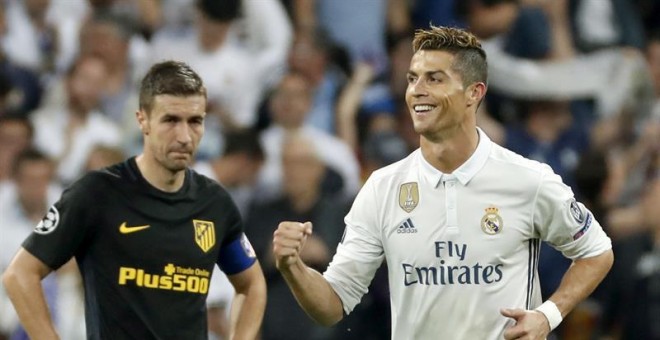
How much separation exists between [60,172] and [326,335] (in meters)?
2.33

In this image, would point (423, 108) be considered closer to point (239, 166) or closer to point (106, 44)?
point (239, 166)

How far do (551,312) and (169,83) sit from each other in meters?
1.90

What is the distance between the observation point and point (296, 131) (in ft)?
32.7

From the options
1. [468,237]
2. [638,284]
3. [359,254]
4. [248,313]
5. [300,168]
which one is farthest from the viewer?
[300,168]

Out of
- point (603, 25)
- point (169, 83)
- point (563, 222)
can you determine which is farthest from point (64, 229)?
point (603, 25)

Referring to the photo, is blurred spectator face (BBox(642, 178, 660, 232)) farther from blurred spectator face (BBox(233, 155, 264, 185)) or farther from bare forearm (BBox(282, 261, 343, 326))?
bare forearm (BBox(282, 261, 343, 326))

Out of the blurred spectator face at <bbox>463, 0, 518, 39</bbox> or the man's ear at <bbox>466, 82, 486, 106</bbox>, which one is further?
the blurred spectator face at <bbox>463, 0, 518, 39</bbox>

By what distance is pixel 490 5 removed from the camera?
10.4 m

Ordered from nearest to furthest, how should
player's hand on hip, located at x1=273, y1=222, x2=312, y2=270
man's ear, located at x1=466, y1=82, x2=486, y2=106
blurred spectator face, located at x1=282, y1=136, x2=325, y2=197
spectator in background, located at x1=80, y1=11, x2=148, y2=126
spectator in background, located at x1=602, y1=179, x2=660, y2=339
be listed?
player's hand on hip, located at x1=273, y1=222, x2=312, y2=270 < man's ear, located at x1=466, y1=82, x2=486, y2=106 < spectator in background, located at x1=602, y1=179, x2=660, y2=339 < blurred spectator face, located at x1=282, y1=136, x2=325, y2=197 < spectator in background, located at x1=80, y1=11, x2=148, y2=126

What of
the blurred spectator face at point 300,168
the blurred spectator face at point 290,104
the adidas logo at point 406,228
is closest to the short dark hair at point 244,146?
the blurred spectator face at point 300,168

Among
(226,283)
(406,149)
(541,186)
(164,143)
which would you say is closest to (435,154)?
(541,186)

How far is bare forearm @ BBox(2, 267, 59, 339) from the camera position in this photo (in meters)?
5.35

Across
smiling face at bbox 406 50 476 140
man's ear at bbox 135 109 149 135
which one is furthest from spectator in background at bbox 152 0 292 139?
smiling face at bbox 406 50 476 140

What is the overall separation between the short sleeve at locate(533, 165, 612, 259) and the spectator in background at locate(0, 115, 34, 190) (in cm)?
537
